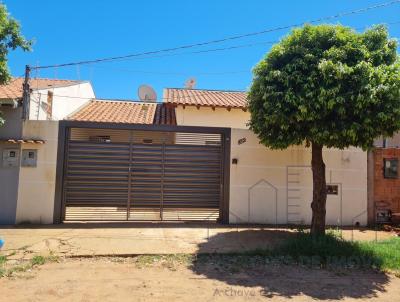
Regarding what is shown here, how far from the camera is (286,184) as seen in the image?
10.5 meters

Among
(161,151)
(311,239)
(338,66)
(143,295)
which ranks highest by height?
(338,66)

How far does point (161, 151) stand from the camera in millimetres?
10250

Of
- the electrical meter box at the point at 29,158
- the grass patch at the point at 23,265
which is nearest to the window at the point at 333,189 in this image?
the grass patch at the point at 23,265

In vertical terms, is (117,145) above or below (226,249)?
above

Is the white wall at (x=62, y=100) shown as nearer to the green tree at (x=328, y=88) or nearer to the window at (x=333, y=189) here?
the green tree at (x=328, y=88)

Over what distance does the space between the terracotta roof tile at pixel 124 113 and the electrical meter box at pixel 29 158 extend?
3.73 metres

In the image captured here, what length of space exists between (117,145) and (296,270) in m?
5.82

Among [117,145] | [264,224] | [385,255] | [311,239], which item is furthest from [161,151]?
[385,255]

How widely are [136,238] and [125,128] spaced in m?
3.20

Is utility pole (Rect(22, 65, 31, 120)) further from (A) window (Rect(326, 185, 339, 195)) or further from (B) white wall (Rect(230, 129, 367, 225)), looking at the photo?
(A) window (Rect(326, 185, 339, 195))

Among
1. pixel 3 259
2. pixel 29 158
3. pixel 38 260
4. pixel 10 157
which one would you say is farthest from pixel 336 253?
pixel 10 157

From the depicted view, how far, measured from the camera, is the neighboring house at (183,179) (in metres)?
9.80

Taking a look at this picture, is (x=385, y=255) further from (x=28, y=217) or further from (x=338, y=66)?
(x=28, y=217)

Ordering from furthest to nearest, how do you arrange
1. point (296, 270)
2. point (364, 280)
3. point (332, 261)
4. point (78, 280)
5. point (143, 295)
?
point (332, 261), point (296, 270), point (364, 280), point (78, 280), point (143, 295)
